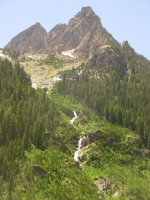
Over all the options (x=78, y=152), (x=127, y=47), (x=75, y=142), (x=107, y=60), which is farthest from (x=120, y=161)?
(x=127, y=47)

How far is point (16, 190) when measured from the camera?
46.4 m

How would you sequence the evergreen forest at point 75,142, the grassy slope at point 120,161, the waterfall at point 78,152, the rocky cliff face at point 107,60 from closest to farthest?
1. the evergreen forest at point 75,142
2. the grassy slope at point 120,161
3. the waterfall at point 78,152
4. the rocky cliff face at point 107,60

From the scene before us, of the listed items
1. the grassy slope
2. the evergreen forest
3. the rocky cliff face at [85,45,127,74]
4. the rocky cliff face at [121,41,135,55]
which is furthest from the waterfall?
the rocky cliff face at [121,41,135,55]

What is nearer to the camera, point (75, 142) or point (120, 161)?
point (120, 161)

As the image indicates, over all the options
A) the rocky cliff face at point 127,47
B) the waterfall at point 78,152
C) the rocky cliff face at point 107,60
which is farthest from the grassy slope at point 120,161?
the rocky cliff face at point 127,47

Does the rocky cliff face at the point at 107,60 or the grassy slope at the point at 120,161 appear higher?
the rocky cliff face at the point at 107,60

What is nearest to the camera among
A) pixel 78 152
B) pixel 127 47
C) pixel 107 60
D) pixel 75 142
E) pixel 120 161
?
pixel 120 161

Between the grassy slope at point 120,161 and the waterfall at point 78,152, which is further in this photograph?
the waterfall at point 78,152

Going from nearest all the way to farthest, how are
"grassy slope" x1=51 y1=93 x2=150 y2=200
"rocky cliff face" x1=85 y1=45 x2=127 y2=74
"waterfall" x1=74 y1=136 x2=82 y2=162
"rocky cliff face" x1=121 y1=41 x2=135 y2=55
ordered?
"grassy slope" x1=51 y1=93 x2=150 y2=200
"waterfall" x1=74 y1=136 x2=82 y2=162
"rocky cliff face" x1=85 y1=45 x2=127 y2=74
"rocky cliff face" x1=121 y1=41 x2=135 y2=55

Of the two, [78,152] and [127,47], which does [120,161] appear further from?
[127,47]

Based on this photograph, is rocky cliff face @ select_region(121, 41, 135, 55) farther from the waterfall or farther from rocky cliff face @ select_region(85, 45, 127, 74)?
the waterfall

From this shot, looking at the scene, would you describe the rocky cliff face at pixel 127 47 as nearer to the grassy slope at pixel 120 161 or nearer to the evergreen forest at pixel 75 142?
the evergreen forest at pixel 75 142

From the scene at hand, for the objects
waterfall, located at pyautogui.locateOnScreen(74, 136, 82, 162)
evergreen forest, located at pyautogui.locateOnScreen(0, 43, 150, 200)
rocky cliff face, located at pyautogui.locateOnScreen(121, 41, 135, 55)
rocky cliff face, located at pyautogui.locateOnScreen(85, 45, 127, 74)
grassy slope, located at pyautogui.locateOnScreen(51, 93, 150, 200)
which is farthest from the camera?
rocky cliff face, located at pyautogui.locateOnScreen(121, 41, 135, 55)

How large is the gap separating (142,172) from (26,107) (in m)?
38.5
